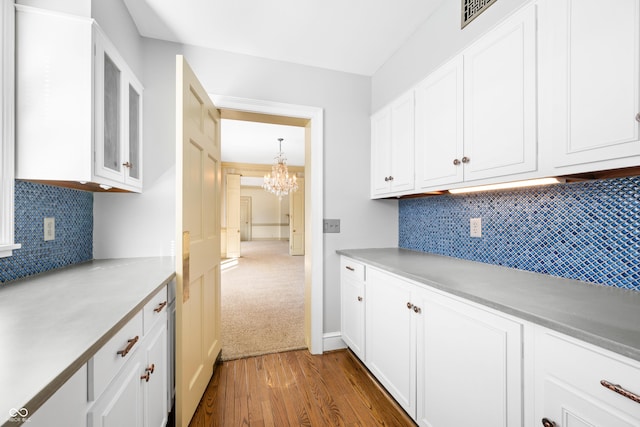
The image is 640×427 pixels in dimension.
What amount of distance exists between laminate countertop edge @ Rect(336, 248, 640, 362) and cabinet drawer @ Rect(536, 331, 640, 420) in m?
0.04

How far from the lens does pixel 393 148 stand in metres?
2.12

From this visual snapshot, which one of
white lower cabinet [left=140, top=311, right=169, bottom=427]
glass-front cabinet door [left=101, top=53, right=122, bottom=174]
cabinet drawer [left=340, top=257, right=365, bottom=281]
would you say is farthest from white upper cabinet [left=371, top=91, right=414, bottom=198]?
glass-front cabinet door [left=101, top=53, right=122, bottom=174]

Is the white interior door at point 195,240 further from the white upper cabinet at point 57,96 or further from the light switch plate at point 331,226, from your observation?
the light switch plate at point 331,226

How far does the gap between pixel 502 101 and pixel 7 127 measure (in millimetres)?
2279

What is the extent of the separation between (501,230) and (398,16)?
5.28 ft

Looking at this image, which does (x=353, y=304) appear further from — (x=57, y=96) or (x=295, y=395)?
(x=57, y=96)

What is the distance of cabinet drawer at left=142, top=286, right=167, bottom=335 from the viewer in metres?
1.12

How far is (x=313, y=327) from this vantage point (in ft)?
7.59

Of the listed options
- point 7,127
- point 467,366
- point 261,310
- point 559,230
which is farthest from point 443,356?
point 261,310

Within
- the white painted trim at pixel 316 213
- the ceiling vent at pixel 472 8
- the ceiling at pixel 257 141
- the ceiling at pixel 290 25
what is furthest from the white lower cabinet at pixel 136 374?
the ceiling at pixel 257 141

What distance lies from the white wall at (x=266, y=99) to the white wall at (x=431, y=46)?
256mm

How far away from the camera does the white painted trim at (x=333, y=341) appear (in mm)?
2342

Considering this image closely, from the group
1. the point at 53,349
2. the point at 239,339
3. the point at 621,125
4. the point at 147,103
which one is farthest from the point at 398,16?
the point at 239,339

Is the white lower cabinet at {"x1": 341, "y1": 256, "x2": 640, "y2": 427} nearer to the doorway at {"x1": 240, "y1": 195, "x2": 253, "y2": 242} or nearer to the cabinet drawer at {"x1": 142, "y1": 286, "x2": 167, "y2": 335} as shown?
the cabinet drawer at {"x1": 142, "y1": 286, "x2": 167, "y2": 335}
